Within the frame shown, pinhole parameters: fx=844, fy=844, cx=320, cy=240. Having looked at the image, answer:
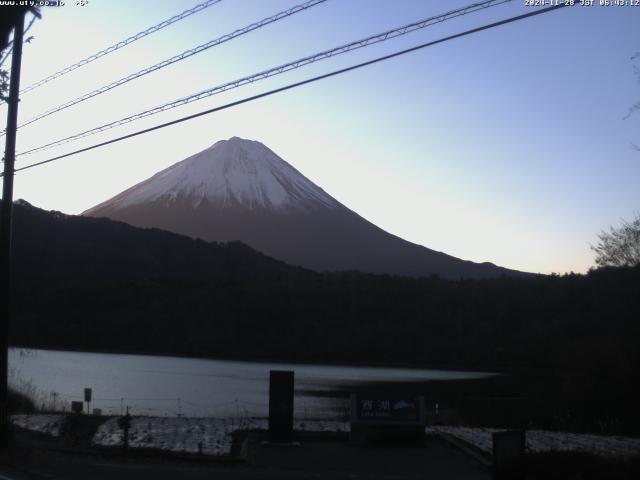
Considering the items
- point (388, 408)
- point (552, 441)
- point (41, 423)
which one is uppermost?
point (388, 408)

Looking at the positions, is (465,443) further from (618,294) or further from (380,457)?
(618,294)

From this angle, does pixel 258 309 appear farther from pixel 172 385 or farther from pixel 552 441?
pixel 552 441

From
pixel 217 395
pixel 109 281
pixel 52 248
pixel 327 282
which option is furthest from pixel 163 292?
pixel 217 395

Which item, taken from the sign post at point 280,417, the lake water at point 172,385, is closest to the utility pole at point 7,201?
the sign post at point 280,417

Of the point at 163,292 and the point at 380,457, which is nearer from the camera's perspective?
the point at 380,457

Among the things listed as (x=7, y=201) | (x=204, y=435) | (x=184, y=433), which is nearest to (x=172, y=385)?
(x=184, y=433)

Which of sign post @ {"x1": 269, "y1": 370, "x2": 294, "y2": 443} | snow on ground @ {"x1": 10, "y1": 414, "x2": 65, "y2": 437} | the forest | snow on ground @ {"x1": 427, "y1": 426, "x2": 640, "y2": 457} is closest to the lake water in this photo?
snow on ground @ {"x1": 10, "y1": 414, "x2": 65, "y2": 437}
